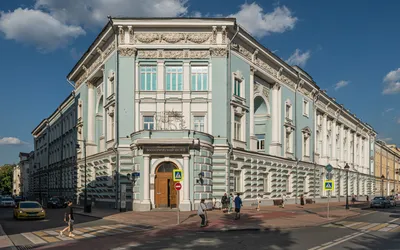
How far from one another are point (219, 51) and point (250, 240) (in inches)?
800

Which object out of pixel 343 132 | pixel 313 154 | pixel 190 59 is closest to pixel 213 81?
pixel 190 59

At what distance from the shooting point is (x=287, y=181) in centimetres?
4709

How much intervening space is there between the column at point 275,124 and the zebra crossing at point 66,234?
80.5 feet

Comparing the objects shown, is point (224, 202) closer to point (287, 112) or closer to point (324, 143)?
point (287, 112)

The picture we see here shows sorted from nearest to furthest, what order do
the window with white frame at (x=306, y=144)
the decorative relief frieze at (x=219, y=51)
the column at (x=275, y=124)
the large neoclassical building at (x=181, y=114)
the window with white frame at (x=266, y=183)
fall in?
the large neoclassical building at (x=181, y=114) → the decorative relief frieze at (x=219, y=51) → the window with white frame at (x=266, y=183) → the column at (x=275, y=124) → the window with white frame at (x=306, y=144)

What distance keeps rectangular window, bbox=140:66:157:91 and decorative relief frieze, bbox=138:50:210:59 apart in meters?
0.97

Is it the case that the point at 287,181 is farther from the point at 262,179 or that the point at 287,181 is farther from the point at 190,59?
the point at 190,59

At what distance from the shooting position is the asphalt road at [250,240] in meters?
15.1

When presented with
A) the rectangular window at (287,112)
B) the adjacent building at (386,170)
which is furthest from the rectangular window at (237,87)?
the adjacent building at (386,170)

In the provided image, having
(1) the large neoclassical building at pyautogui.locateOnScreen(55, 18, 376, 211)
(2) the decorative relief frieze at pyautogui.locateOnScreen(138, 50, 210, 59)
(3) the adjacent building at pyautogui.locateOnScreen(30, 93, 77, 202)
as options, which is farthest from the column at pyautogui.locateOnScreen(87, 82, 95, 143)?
(2) the decorative relief frieze at pyautogui.locateOnScreen(138, 50, 210, 59)

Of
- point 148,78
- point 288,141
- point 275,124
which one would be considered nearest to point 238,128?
point 275,124

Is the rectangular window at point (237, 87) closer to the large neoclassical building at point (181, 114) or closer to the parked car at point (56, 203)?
the large neoclassical building at point (181, 114)

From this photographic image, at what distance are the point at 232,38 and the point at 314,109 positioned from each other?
24960mm

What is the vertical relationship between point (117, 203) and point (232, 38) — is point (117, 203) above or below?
below
